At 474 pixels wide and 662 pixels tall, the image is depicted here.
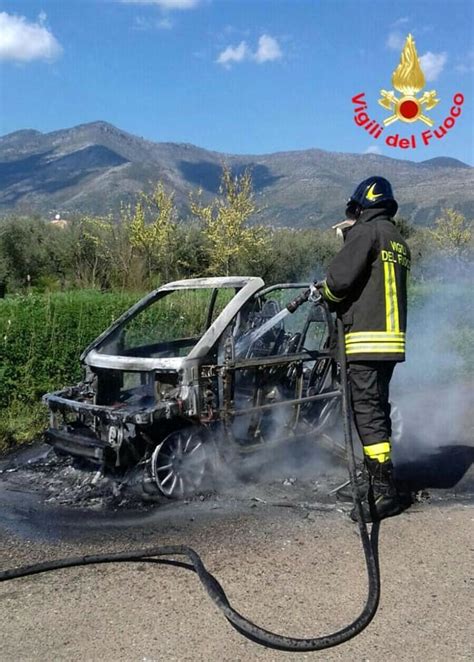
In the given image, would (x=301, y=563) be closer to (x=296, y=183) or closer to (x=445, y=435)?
(x=445, y=435)

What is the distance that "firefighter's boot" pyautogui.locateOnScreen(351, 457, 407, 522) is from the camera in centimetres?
466

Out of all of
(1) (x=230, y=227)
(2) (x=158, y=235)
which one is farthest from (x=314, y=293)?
(1) (x=230, y=227)

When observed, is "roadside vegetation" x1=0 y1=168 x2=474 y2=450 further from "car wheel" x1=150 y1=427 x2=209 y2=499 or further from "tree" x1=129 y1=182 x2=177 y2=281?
"car wheel" x1=150 y1=427 x2=209 y2=499

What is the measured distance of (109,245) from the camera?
21.8 metres

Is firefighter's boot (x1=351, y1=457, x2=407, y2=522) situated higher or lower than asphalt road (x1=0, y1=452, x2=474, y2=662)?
higher

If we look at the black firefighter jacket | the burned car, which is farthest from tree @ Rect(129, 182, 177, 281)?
the black firefighter jacket

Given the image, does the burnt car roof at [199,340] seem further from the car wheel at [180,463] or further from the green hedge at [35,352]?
the green hedge at [35,352]

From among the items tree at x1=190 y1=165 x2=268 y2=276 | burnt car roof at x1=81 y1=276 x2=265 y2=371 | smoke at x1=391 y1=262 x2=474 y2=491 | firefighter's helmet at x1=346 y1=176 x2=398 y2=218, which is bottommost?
smoke at x1=391 y1=262 x2=474 y2=491

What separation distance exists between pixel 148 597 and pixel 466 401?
656 cm

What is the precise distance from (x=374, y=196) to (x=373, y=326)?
95 centimetres

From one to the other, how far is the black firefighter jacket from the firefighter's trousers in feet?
0.32

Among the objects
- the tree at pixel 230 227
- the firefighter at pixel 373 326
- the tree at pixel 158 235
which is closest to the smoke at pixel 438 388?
the firefighter at pixel 373 326

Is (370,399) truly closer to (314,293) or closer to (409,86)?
(314,293)

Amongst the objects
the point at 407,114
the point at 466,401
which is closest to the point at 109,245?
the point at 407,114
